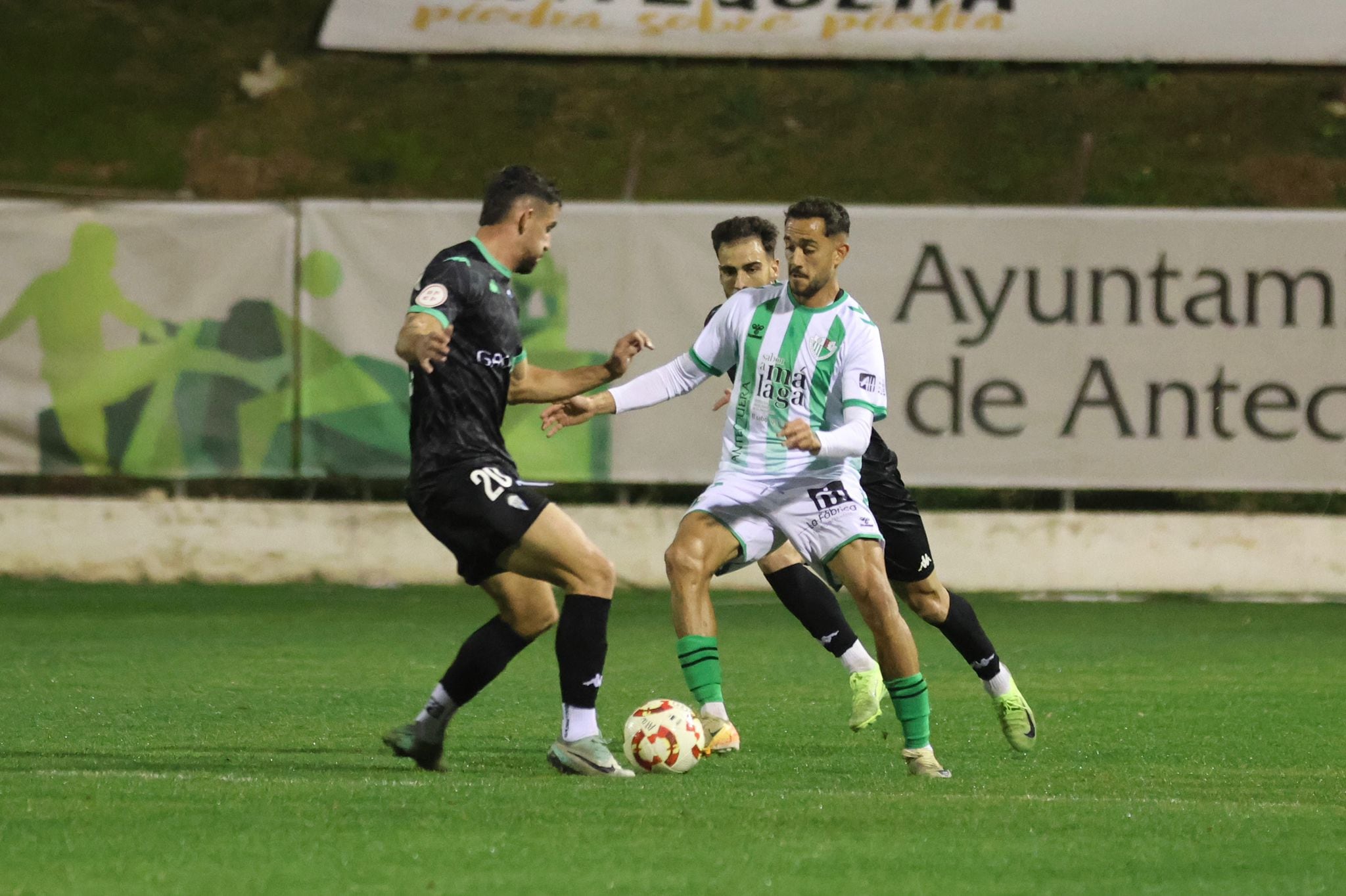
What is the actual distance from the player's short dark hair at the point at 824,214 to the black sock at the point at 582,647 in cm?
149

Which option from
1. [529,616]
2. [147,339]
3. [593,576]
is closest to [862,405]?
[593,576]

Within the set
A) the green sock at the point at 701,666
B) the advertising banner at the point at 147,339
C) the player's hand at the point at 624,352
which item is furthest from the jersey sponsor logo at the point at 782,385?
the advertising banner at the point at 147,339

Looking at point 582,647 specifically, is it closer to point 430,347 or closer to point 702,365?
point 430,347

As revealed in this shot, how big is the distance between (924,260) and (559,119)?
824cm

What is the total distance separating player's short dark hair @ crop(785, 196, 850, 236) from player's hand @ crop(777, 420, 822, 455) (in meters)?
0.87

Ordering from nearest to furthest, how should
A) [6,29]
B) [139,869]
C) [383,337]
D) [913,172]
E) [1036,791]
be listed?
[139,869] → [1036,791] → [383,337] → [913,172] → [6,29]

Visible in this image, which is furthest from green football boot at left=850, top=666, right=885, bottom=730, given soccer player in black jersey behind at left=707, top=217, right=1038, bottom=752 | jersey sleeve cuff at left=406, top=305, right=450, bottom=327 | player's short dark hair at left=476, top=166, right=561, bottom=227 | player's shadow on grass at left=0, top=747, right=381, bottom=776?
jersey sleeve cuff at left=406, top=305, right=450, bottom=327

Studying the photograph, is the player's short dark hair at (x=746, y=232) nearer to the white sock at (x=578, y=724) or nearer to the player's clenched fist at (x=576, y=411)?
the player's clenched fist at (x=576, y=411)

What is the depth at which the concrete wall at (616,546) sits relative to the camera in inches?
538

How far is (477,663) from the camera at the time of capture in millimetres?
6422

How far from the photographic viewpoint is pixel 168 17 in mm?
23484

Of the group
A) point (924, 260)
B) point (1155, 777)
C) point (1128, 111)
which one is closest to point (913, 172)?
point (1128, 111)

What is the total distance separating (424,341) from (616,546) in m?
7.92

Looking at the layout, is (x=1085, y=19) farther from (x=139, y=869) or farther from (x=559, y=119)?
(x=139, y=869)
